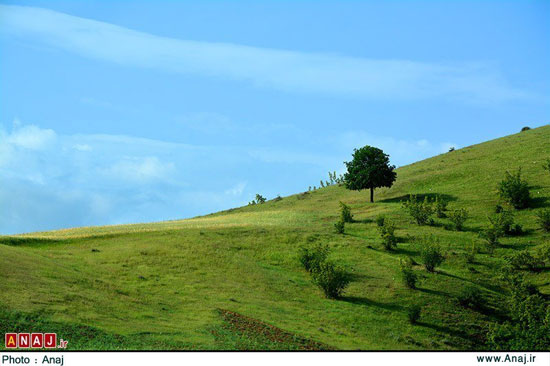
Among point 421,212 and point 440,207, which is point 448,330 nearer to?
point 421,212

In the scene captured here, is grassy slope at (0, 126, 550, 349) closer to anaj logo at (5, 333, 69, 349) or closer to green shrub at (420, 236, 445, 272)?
green shrub at (420, 236, 445, 272)

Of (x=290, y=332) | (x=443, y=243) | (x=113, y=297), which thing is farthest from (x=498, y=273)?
(x=113, y=297)

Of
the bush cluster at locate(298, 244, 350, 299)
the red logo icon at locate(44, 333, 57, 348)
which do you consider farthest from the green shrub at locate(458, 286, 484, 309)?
the red logo icon at locate(44, 333, 57, 348)

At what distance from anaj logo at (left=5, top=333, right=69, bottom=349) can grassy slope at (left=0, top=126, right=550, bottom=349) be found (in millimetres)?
1734

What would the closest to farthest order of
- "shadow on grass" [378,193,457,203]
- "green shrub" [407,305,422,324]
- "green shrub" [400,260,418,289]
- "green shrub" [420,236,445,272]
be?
"green shrub" [407,305,422,324], "green shrub" [400,260,418,289], "green shrub" [420,236,445,272], "shadow on grass" [378,193,457,203]

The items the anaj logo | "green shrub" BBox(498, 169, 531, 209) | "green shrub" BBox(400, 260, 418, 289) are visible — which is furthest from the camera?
"green shrub" BBox(498, 169, 531, 209)

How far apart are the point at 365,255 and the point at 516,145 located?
210 ft

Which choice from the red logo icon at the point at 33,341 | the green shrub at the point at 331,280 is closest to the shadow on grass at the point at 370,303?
the green shrub at the point at 331,280

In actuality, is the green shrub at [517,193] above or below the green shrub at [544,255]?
above

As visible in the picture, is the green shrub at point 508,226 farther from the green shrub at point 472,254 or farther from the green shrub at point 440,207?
the green shrub at point 440,207

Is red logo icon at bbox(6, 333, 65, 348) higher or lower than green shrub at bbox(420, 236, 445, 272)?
lower

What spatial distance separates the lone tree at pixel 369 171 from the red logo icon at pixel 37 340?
66.8 metres

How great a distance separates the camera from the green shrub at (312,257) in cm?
5703

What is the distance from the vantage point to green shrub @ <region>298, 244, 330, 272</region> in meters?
57.0
